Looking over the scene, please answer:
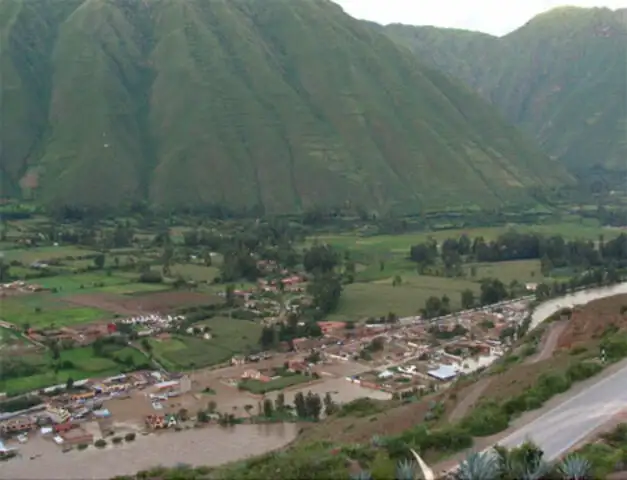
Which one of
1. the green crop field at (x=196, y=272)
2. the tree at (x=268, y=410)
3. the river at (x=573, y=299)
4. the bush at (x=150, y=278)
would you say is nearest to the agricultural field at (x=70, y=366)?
the tree at (x=268, y=410)

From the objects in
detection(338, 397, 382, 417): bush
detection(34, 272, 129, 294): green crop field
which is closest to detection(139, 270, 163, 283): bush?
detection(34, 272, 129, 294): green crop field

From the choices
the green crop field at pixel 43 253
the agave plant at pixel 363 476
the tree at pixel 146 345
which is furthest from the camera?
the green crop field at pixel 43 253

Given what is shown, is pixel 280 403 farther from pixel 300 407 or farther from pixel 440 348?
pixel 440 348

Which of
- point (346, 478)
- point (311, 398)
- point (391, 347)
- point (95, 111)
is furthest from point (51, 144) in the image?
point (346, 478)

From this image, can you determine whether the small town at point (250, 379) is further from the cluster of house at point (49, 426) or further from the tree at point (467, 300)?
the tree at point (467, 300)

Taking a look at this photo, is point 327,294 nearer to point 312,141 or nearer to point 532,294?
point 532,294
